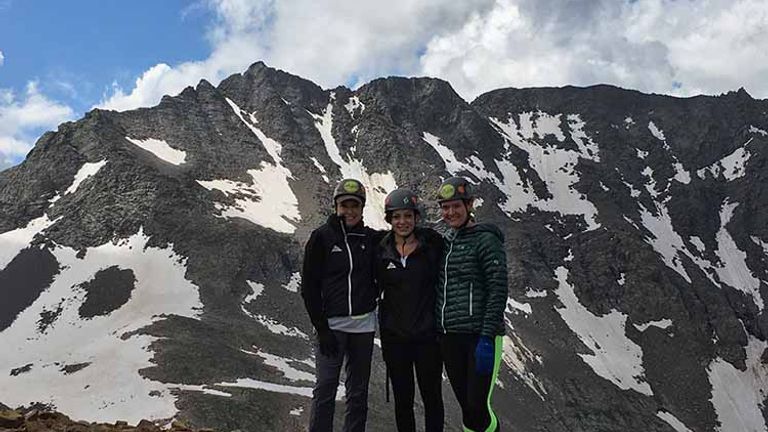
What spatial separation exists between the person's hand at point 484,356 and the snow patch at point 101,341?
23949 millimetres

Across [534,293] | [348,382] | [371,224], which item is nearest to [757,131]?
[534,293]

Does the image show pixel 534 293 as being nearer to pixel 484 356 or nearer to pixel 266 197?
pixel 266 197

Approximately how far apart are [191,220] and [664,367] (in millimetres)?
71045

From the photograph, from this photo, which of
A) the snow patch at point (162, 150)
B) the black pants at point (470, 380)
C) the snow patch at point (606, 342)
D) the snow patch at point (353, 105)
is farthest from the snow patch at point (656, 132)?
the black pants at point (470, 380)

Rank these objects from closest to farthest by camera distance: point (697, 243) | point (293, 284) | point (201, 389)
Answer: point (201, 389) → point (293, 284) → point (697, 243)

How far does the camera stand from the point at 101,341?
4488cm

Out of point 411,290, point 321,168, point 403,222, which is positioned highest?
point 321,168

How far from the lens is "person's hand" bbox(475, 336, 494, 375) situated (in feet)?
24.9

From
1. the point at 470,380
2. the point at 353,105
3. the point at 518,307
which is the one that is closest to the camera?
the point at 470,380

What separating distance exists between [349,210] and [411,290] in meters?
1.40

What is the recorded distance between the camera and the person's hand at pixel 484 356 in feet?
24.9

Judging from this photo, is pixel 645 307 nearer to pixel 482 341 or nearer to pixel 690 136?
pixel 690 136

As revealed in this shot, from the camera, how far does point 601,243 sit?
372 feet

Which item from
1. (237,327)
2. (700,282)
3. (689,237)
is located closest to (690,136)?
(689,237)
